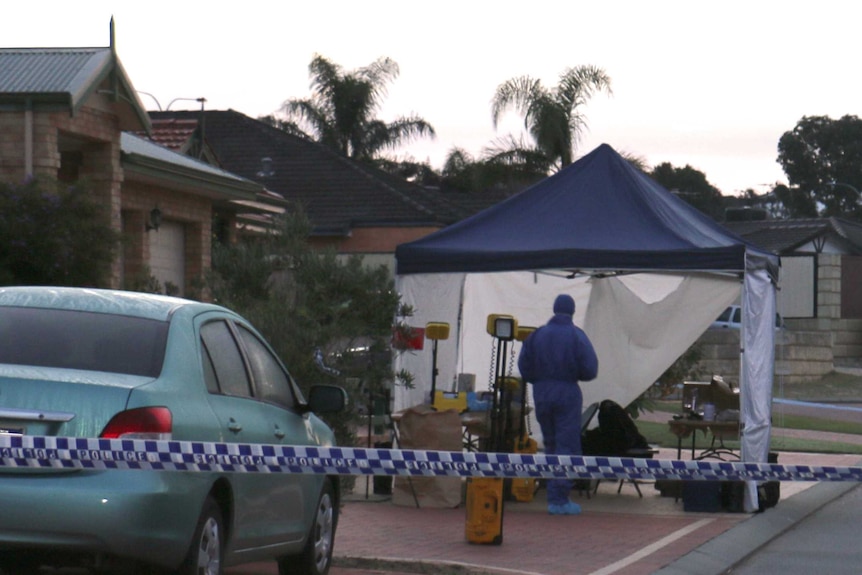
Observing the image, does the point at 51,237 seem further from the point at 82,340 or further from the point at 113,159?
the point at 82,340

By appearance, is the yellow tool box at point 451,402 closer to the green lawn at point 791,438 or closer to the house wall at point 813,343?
the green lawn at point 791,438

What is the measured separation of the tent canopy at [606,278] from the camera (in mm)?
13812

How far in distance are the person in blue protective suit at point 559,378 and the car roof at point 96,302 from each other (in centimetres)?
603

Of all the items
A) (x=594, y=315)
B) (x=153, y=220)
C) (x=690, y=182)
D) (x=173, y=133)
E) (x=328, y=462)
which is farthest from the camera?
(x=690, y=182)

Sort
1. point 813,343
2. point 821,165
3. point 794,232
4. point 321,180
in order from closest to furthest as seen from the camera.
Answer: point 813,343
point 321,180
point 794,232
point 821,165

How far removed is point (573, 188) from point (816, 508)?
3883mm

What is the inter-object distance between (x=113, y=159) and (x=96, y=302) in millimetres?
12301

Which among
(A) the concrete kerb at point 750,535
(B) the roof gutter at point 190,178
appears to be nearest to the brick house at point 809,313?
(B) the roof gutter at point 190,178

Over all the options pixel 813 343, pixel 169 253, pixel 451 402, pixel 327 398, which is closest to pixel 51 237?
pixel 451 402

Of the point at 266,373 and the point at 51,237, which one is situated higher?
the point at 51,237

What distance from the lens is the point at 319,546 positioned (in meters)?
8.80

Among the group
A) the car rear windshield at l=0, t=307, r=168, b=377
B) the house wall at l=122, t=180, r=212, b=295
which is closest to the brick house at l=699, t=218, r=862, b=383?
the house wall at l=122, t=180, r=212, b=295

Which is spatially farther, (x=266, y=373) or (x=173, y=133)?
(x=173, y=133)

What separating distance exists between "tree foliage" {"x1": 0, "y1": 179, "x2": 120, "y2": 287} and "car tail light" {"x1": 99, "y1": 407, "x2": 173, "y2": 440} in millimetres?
8580
